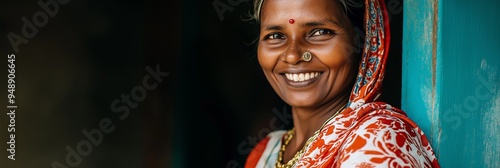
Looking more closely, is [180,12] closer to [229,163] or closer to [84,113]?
[84,113]

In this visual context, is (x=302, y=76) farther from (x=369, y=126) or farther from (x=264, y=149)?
(x=264, y=149)

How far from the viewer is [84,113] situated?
11.2 ft

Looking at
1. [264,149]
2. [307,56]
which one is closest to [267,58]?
[307,56]

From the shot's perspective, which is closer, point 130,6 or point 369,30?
point 369,30

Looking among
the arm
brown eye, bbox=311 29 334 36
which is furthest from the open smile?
the arm

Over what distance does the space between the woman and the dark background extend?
112 centimetres

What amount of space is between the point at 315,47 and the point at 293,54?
68 mm

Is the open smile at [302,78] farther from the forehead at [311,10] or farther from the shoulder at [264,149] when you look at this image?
the shoulder at [264,149]

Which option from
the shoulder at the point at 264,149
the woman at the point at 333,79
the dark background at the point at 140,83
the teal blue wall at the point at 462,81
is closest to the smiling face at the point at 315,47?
the woman at the point at 333,79

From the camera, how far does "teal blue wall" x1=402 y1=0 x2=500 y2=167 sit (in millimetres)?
1590

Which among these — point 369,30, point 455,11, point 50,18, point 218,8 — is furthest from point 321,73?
point 218,8

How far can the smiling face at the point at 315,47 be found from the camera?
1.85 meters

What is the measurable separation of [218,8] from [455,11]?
2366 millimetres

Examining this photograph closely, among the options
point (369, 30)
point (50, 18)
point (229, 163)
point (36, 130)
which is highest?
point (50, 18)
